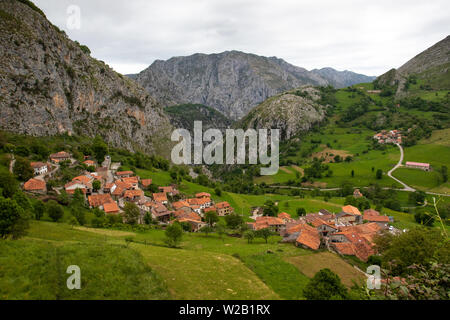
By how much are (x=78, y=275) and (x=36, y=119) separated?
98.8 meters

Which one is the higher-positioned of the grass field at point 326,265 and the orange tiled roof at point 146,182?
the orange tiled roof at point 146,182

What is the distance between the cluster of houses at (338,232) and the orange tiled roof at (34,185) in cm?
4761

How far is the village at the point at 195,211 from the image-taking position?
4578 cm

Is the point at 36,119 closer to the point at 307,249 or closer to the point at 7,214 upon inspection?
the point at 7,214

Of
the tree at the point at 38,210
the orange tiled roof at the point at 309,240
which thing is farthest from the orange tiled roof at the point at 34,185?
the orange tiled roof at the point at 309,240

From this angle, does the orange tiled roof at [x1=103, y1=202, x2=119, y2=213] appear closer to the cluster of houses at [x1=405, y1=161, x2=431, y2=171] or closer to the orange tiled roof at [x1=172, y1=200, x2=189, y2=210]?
the orange tiled roof at [x1=172, y1=200, x2=189, y2=210]

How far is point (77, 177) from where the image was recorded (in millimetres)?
65438

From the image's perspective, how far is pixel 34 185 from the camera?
5303 centimetres

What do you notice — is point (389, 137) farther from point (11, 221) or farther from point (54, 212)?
point (11, 221)

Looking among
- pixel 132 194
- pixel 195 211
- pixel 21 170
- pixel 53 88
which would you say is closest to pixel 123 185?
pixel 132 194

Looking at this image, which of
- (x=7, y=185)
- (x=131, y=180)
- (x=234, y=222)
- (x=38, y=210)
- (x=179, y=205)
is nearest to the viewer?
(x=7, y=185)

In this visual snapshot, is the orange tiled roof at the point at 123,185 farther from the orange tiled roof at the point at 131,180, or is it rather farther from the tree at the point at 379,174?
the tree at the point at 379,174

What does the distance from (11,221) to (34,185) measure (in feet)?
119
